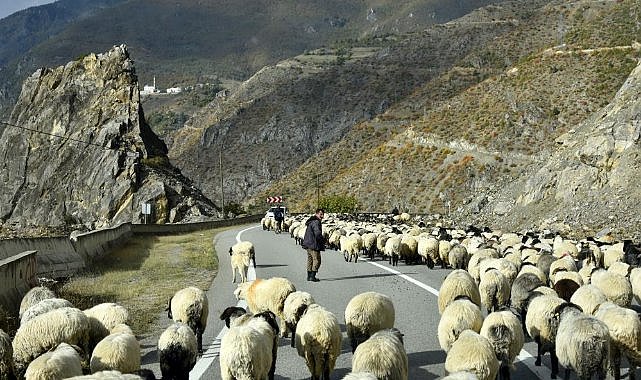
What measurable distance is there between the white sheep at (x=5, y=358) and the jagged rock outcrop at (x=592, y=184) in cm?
2463

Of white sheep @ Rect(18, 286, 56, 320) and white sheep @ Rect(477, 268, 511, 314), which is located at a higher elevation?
white sheep @ Rect(18, 286, 56, 320)

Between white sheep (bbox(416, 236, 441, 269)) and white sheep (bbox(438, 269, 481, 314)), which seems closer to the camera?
white sheep (bbox(438, 269, 481, 314))

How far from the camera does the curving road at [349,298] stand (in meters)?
8.66

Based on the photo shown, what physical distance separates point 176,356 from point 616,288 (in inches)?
282

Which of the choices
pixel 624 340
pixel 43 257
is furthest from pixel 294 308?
pixel 43 257

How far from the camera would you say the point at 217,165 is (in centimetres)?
13300

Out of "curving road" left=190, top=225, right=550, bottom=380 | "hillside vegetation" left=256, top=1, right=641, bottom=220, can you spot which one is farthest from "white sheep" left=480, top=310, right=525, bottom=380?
"hillside vegetation" left=256, top=1, right=641, bottom=220

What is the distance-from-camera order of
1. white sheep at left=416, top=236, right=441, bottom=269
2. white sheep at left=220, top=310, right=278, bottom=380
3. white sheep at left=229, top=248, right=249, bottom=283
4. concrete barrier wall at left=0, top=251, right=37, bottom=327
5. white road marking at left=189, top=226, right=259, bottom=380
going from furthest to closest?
white sheep at left=416, top=236, right=441, bottom=269
white sheep at left=229, top=248, right=249, bottom=283
concrete barrier wall at left=0, top=251, right=37, bottom=327
white road marking at left=189, top=226, right=259, bottom=380
white sheep at left=220, top=310, right=278, bottom=380

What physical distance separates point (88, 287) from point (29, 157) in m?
67.7

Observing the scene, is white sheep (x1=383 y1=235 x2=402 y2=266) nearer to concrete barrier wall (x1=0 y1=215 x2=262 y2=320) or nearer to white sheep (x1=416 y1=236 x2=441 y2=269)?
white sheep (x1=416 y1=236 x2=441 y2=269)

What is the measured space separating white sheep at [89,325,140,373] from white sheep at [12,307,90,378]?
80 cm

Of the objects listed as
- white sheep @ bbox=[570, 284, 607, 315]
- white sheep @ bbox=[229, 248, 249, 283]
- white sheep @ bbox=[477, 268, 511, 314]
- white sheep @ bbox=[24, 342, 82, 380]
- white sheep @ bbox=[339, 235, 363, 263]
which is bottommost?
white sheep @ bbox=[339, 235, 363, 263]

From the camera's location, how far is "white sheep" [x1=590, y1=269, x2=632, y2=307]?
11.0 m

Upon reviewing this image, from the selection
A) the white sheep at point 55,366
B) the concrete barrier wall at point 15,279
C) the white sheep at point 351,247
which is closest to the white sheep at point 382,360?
the white sheep at point 55,366
